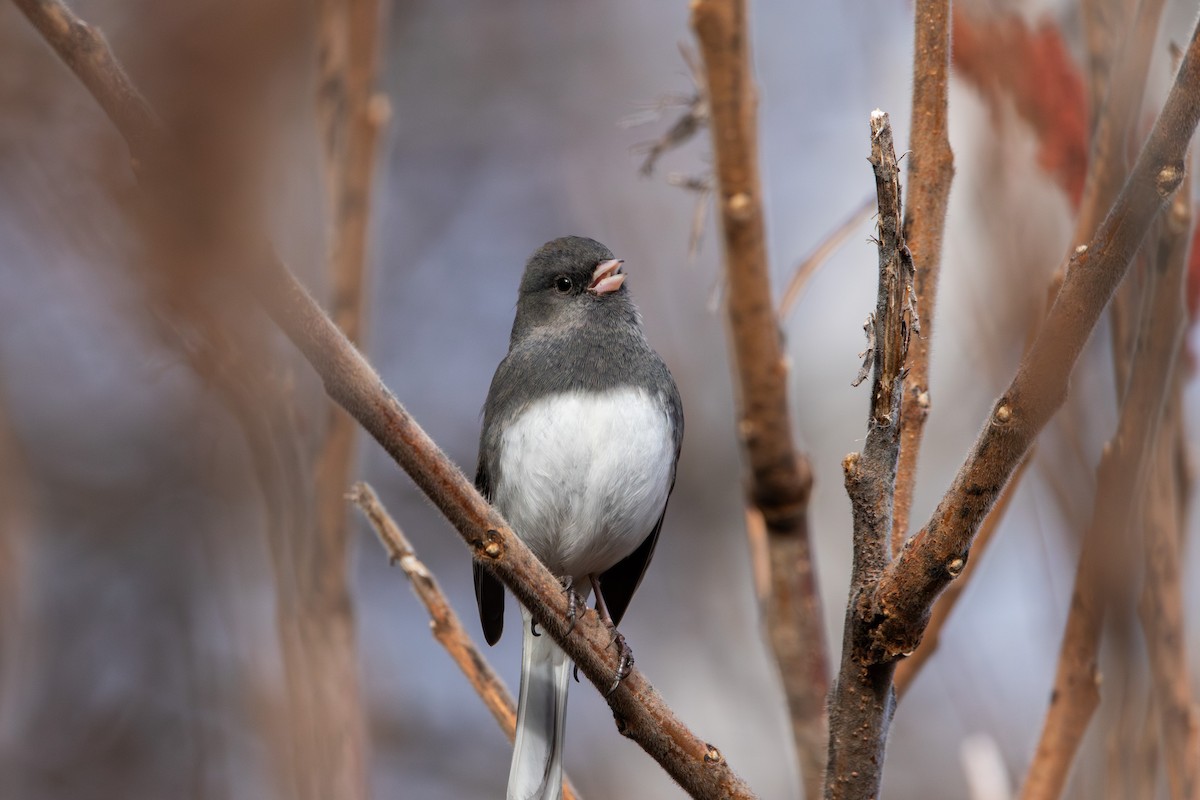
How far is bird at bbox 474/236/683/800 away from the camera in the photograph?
2168mm

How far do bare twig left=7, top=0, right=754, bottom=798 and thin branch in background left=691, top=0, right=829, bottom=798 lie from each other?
0.41 metres

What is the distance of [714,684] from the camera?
398 centimetres

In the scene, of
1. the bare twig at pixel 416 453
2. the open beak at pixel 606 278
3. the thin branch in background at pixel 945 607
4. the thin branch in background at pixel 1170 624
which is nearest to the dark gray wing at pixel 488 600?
the open beak at pixel 606 278

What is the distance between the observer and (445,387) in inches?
201

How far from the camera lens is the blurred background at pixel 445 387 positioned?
4.82ft

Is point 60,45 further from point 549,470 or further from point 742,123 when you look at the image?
point 549,470

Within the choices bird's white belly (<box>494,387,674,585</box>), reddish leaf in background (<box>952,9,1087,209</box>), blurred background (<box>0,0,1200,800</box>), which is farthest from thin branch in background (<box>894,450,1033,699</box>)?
bird's white belly (<box>494,387,674,585</box>)

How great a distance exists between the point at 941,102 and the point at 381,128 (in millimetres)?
832

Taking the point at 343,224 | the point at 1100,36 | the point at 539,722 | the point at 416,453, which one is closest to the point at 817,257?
the point at 1100,36

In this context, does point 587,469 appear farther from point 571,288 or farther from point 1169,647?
point 1169,647

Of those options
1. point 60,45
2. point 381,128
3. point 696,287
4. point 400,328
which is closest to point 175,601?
point 400,328

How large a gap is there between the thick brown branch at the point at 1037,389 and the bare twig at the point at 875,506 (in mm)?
33

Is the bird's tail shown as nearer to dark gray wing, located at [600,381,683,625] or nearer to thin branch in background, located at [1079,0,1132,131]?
dark gray wing, located at [600,381,683,625]

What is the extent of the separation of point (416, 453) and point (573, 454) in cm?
98
